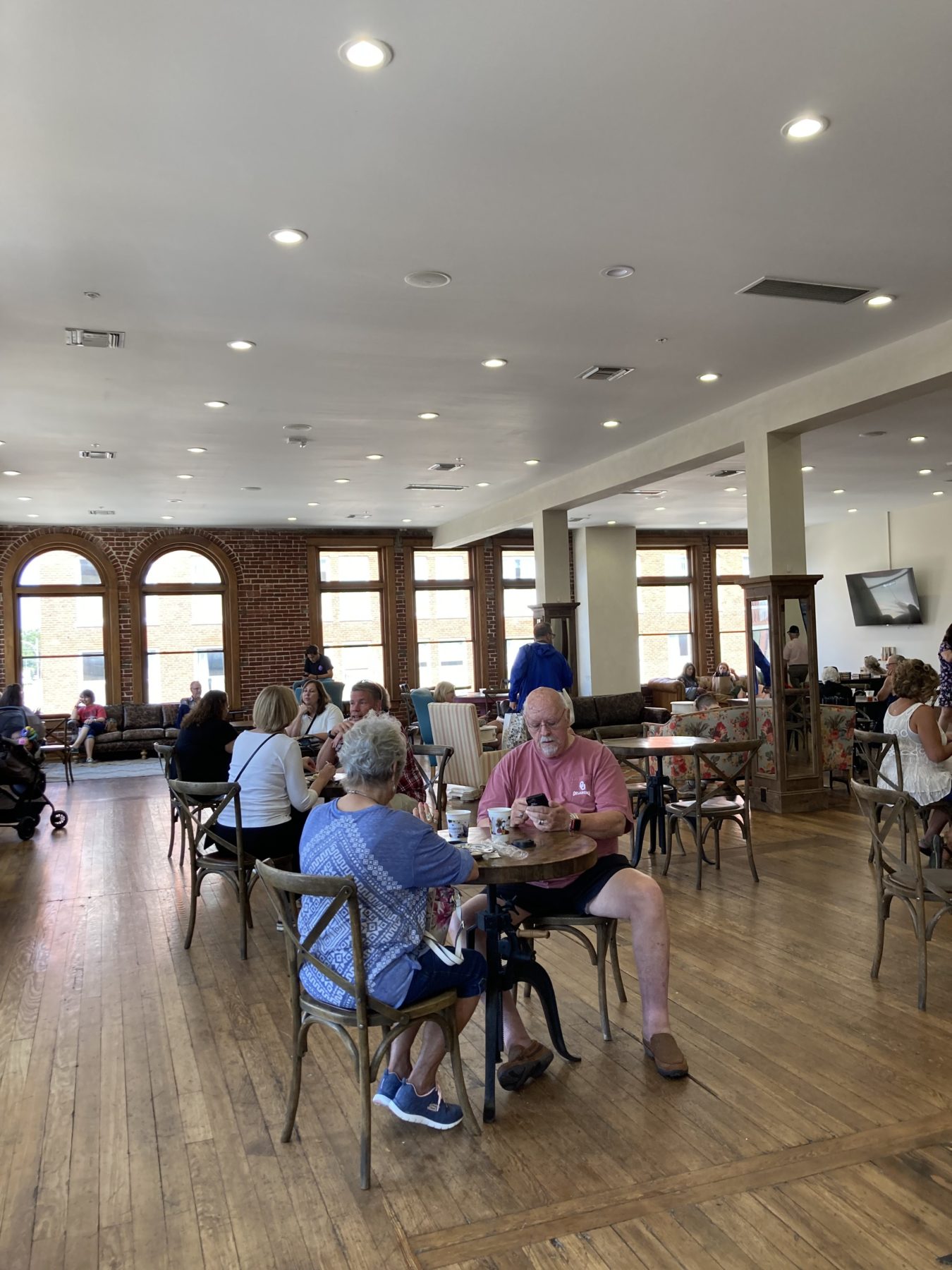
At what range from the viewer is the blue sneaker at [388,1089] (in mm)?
2947

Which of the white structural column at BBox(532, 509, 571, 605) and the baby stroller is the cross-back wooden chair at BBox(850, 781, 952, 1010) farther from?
the white structural column at BBox(532, 509, 571, 605)

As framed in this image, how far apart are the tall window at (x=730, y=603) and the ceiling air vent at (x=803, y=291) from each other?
1276 cm

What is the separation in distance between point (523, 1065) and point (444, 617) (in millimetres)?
13673

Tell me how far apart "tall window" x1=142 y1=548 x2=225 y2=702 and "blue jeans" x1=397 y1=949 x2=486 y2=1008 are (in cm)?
1277

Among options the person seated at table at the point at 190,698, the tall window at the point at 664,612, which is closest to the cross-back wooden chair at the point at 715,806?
the person seated at table at the point at 190,698

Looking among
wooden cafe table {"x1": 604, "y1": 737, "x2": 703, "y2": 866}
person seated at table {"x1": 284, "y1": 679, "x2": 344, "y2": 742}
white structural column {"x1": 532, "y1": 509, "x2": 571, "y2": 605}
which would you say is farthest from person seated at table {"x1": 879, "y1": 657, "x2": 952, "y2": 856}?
white structural column {"x1": 532, "y1": 509, "x2": 571, "y2": 605}

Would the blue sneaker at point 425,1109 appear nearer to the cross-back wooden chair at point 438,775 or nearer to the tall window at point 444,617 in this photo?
the cross-back wooden chair at point 438,775

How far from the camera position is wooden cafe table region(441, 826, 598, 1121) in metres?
2.79

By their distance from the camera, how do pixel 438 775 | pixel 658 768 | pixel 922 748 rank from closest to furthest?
pixel 922 748 < pixel 658 768 < pixel 438 775

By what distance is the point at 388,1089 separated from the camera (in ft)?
9.71

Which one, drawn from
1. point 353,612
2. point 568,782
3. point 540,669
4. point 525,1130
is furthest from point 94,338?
point 353,612

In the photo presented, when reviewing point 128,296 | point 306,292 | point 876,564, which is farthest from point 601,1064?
point 876,564

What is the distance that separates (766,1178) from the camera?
2.50m

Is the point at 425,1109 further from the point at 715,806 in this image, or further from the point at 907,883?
the point at 715,806
